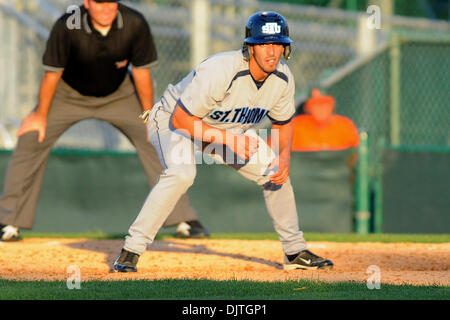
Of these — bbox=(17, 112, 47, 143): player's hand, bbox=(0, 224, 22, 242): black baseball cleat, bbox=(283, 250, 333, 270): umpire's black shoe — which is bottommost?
bbox=(0, 224, 22, 242): black baseball cleat

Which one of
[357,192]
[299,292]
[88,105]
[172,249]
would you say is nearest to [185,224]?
[172,249]

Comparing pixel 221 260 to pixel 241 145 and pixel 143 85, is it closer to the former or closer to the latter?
pixel 241 145

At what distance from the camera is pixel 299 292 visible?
16.9ft

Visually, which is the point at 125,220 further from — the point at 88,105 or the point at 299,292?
the point at 299,292

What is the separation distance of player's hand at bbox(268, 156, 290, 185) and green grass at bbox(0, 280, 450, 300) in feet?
2.72

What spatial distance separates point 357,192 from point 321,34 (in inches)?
101

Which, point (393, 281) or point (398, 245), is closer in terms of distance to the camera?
point (393, 281)

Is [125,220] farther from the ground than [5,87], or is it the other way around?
[5,87]

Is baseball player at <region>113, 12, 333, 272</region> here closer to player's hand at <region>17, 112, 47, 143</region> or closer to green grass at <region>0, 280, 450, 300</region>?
green grass at <region>0, 280, 450, 300</region>

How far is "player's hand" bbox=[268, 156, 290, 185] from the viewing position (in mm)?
6055

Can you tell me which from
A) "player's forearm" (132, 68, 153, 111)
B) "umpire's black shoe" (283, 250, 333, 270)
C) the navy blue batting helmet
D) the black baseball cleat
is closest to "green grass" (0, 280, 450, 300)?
"umpire's black shoe" (283, 250, 333, 270)

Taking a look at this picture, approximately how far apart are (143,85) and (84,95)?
544 millimetres
